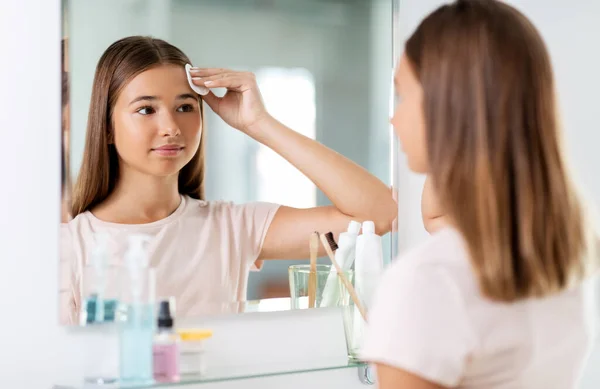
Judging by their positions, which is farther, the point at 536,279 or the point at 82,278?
the point at 82,278

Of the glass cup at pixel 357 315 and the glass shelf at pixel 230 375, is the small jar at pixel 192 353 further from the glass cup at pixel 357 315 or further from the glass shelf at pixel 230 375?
the glass cup at pixel 357 315

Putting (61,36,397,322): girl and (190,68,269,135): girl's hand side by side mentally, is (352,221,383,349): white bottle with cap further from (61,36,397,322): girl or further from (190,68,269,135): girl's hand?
(190,68,269,135): girl's hand

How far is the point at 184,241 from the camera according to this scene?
1408 millimetres

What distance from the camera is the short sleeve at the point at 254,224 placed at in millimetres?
1469

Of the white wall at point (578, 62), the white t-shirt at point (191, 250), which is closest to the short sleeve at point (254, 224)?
the white t-shirt at point (191, 250)

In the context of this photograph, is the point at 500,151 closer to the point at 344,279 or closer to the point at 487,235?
the point at 487,235

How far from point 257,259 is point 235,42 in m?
0.43

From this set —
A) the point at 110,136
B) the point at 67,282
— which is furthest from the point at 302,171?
the point at 67,282

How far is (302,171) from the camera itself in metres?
1.52

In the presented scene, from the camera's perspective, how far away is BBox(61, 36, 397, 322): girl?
132 cm

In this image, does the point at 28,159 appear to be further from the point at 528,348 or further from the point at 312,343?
the point at 528,348

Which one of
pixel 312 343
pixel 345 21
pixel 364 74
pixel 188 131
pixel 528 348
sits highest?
pixel 345 21

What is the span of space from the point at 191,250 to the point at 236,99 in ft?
1.01

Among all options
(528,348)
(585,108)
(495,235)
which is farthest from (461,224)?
(585,108)
